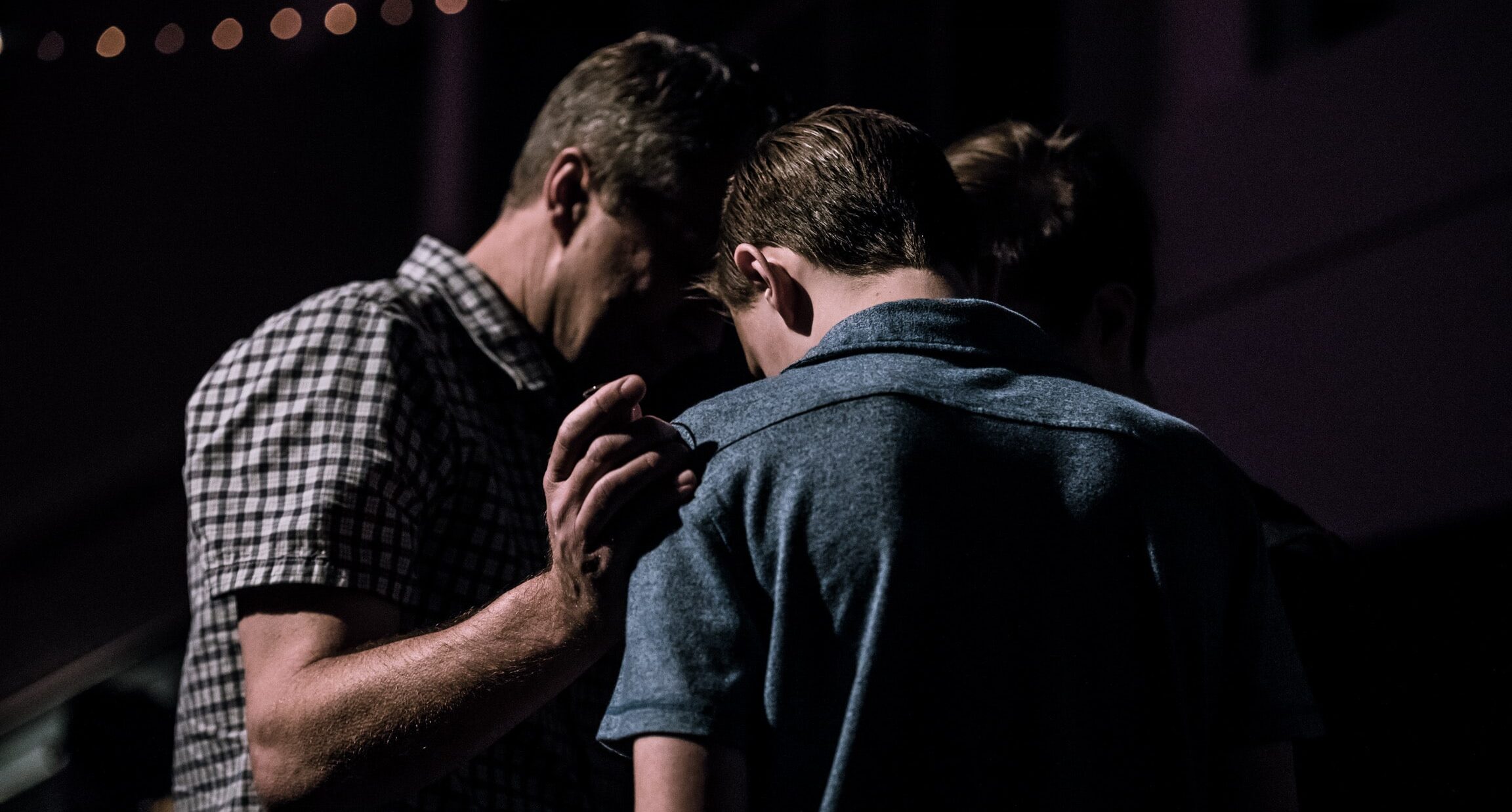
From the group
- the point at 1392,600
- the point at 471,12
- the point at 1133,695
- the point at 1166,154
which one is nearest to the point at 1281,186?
the point at 1166,154

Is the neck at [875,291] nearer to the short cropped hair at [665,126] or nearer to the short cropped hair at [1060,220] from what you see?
the short cropped hair at [1060,220]

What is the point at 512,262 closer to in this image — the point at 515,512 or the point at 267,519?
the point at 515,512

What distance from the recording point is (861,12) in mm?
5305

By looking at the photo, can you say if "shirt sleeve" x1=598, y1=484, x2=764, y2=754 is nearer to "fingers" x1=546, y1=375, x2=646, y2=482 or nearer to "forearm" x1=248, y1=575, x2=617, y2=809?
"fingers" x1=546, y1=375, x2=646, y2=482

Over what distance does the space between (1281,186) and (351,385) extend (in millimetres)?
3028

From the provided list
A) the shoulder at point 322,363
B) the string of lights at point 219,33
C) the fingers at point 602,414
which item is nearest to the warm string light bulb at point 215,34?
the string of lights at point 219,33

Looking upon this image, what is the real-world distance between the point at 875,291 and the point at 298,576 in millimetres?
847

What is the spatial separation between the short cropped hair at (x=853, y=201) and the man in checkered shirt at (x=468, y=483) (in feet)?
0.75

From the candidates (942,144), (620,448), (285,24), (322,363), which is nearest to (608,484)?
(620,448)

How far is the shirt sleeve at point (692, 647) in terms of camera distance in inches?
42.2

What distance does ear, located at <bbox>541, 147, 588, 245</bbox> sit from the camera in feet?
7.41

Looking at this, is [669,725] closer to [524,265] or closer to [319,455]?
[319,455]

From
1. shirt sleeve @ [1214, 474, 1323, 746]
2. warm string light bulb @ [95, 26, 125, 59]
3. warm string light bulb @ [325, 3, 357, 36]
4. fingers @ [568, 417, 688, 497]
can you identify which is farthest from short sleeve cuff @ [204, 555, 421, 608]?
warm string light bulb @ [325, 3, 357, 36]

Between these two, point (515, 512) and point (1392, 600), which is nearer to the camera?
point (1392, 600)
